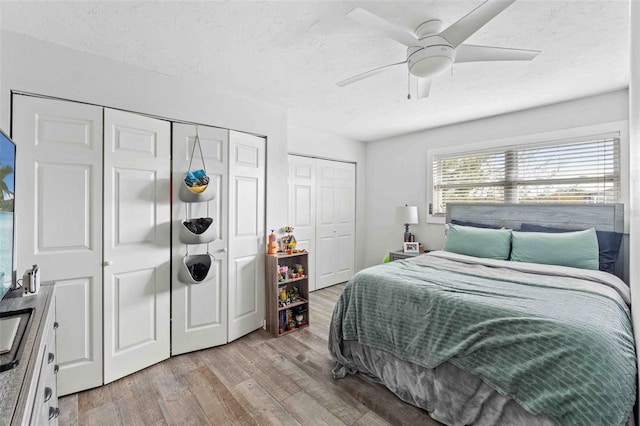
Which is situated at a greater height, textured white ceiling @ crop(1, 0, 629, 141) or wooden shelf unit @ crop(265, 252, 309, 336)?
textured white ceiling @ crop(1, 0, 629, 141)

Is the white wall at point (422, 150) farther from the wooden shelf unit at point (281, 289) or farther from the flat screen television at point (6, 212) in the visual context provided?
the flat screen television at point (6, 212)

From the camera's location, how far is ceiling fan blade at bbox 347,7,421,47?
1386mm

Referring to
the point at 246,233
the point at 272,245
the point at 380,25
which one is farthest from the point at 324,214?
the point at 380,25

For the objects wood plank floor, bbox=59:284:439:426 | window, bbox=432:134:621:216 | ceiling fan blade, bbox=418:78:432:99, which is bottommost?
wood plank floor, bbox=59:284:439:426

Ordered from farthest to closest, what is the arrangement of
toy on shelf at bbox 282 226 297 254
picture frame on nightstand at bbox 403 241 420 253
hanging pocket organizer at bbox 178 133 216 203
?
1. picture frame on nightstand at bbox 403 241 420 253
2. toy on shelf at bbox 282 226 297 254
3. hanging pocket organizer at bbox 178 133 216 203

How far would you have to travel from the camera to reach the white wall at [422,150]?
2.90 meters

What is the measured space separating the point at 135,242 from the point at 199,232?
18.6 inches

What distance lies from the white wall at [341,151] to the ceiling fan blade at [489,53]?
2530 millimetres

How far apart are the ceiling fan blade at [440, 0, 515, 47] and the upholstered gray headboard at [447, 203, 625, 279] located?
2.44 meters

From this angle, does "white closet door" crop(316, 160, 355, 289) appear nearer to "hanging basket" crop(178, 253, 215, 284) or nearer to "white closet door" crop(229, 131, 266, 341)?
"white closet door" crop(229, 131, 266, 341)

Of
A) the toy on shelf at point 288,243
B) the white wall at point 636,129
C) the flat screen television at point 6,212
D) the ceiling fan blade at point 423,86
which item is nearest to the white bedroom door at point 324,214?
the toy on shelf at point 288,243

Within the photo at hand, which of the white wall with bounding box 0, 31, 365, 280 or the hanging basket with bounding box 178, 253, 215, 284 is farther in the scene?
the hanging basket with bounding box 178, 253, 215, 284

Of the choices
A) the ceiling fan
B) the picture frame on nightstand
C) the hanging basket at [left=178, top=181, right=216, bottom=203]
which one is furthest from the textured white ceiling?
the picture frame on nightstand

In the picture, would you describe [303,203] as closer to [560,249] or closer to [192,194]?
[192,194]
